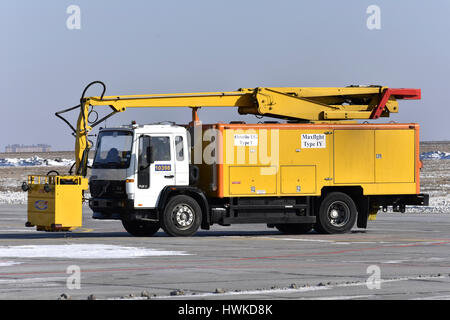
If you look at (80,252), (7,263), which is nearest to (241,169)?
(80,252)

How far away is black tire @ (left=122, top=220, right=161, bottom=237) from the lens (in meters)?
26.1

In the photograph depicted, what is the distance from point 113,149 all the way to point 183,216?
2.50 m

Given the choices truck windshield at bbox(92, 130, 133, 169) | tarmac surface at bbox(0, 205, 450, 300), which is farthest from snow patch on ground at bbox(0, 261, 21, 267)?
truck windshield at bbox(92, 130, 133, 169)

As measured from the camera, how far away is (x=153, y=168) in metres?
24.9

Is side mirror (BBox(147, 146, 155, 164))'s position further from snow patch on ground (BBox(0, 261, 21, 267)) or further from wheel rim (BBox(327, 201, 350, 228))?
snow patch on ground (BBox(0, 261, 21, 267))

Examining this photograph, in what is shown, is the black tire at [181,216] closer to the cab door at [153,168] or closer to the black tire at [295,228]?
the cab door at [153,168]

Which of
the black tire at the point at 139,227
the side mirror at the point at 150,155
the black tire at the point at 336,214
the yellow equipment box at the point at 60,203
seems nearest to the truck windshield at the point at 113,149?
the side mirror at the point at 150,155

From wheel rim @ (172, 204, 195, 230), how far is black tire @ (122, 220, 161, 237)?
112 cm

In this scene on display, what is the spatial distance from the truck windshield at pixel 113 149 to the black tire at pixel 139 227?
6.07 ft

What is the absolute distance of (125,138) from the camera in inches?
983

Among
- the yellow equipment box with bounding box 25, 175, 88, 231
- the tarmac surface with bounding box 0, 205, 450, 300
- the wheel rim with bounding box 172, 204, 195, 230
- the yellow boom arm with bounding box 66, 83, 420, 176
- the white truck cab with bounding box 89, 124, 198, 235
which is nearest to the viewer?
the tarmac surface with bounding box 0, 205, 450, 300

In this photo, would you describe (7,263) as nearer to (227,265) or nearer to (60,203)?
(227,265)
